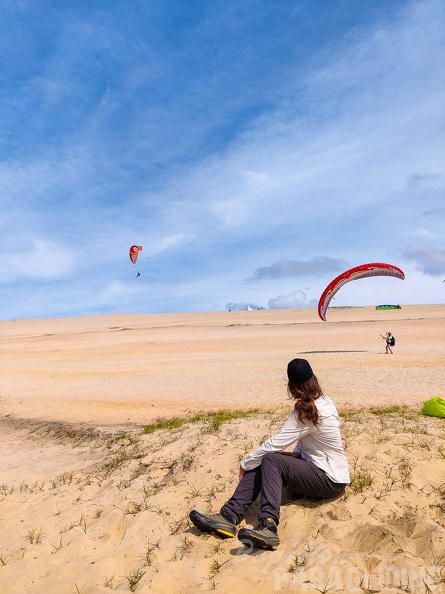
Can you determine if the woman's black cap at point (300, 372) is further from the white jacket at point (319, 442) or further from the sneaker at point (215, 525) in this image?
the sneaker at point (215, 525)

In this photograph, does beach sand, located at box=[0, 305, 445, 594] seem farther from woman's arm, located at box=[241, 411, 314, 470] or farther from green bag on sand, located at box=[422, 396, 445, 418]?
woman's arm, located at box=[241, 411, 314, 470]

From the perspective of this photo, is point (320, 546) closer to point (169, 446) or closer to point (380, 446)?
point (380, 446)

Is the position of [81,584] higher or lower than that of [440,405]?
lower

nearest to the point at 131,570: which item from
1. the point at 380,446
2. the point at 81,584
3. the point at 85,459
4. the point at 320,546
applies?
the point at 81,584

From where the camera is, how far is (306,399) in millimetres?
5094

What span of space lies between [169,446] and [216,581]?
13.2 feet

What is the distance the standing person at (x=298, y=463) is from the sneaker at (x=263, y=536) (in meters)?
0.23

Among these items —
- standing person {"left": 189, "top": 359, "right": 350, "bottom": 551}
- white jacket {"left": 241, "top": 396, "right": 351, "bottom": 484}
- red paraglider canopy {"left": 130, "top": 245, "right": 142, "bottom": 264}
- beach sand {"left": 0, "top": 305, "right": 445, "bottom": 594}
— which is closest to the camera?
beach sand {"left": 0, "top": 305, "right": 445, "bottom": 594}

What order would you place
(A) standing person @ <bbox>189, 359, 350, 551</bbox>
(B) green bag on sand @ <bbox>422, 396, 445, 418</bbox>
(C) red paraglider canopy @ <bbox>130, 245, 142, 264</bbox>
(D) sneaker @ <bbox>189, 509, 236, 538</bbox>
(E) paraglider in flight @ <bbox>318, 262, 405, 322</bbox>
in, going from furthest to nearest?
(C) red paraglider canopy @ <bbox>130, 245, 142, 264</bbox>
(E) paraglider in flight @ <bbox>318, 262, 405, 322</bbox>
(B) green bag on sand @ <bbox>422, 396, 445, 418</bbox>
(A) standing person @ <bbox>189, 359, 350, 551</bbox>
(D) sneaker @ <bbox>189, 509, 236, 538</bbox>

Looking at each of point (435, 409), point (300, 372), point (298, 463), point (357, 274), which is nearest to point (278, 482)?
point (298, 463)

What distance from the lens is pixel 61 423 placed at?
12938mm

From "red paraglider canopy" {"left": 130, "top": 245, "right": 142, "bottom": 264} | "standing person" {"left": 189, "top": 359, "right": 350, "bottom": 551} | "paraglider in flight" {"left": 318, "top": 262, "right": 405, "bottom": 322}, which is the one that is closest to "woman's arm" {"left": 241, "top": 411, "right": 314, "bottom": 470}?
"standing person" {"left": 189, "top": 359, "right": 350, "bottom": 551}

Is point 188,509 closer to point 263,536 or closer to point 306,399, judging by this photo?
point 263,536

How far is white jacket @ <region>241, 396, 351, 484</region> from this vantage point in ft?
16.8
